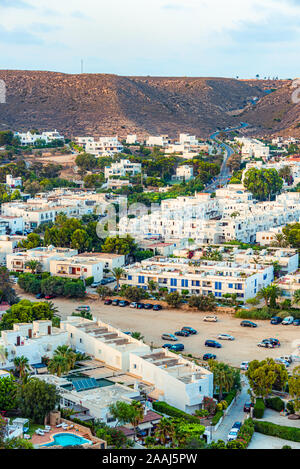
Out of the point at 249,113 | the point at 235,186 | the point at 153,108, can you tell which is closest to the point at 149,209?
the point at 235,186

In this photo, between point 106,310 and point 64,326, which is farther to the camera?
point 106,310

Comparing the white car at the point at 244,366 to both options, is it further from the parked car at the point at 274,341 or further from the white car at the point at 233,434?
the white car at the point at 233,434

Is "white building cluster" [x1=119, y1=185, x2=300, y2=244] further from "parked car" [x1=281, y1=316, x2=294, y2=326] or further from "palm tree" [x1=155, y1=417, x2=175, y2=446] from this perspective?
"palm tree" [x1=155, y1=417, x2=175, y2=446]

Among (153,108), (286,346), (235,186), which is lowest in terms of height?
(286,346)

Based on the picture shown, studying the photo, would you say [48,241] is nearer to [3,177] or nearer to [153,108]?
[3,177]

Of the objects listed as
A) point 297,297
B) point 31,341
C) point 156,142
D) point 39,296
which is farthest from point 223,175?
point 31,341

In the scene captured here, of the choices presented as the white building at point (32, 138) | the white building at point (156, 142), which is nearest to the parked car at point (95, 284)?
the white building at point (32, 138)

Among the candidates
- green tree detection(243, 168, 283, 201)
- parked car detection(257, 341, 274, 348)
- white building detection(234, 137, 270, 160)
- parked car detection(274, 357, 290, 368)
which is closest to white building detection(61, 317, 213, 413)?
parked car detection(274, 357, 290, 368)
